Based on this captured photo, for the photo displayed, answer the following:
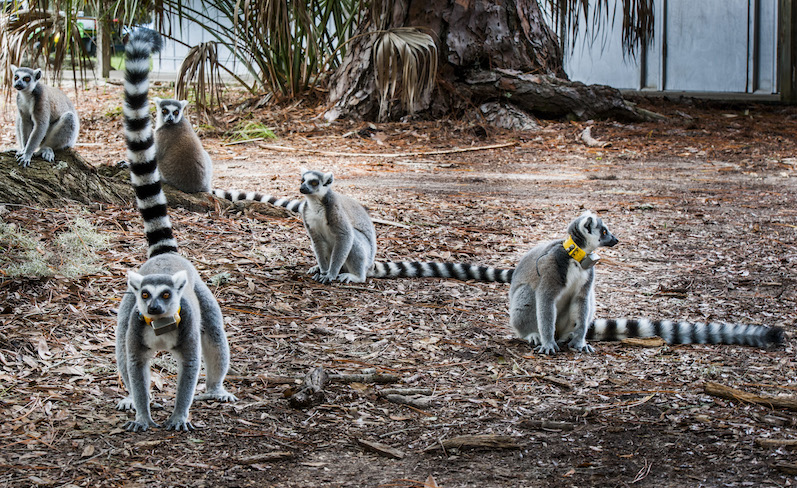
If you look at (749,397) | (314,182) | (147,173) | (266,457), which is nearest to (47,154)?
(314,182)

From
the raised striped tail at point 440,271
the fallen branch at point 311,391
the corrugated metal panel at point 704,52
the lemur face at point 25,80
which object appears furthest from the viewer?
the corrugated metal panel at point 704,52

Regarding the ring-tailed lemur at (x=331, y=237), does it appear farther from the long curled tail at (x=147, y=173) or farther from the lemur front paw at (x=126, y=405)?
the lemur front paw at (x=126, y=405)

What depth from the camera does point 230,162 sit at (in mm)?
11031

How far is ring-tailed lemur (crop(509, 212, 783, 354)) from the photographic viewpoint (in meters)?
4.69

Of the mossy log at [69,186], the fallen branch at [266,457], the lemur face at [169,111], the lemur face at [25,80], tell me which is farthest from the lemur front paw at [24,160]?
the fallen branch at [266,457]

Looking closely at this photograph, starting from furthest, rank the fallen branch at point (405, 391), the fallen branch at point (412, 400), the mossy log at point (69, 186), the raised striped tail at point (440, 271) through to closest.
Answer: the mossy log at point (69, 186), the raised striped tail at point (440, 271), the fallen branch at point (405, 391), the fallen branch at point (412, 400)

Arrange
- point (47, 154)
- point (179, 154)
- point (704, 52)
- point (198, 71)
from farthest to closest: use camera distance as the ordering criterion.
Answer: point (704, 52), point (198, 71), point (179, 154), point (47, 154)

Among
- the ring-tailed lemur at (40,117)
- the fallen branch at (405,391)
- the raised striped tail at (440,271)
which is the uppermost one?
the ring-tailed lemur at (40,117)

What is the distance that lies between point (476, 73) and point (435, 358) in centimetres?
999

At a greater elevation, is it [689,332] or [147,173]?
[147,173]

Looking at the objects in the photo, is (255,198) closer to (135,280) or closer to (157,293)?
(135,280)

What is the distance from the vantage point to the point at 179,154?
7707 mm

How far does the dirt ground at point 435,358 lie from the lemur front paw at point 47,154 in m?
0.72

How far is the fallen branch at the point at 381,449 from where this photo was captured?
330 centimetres
